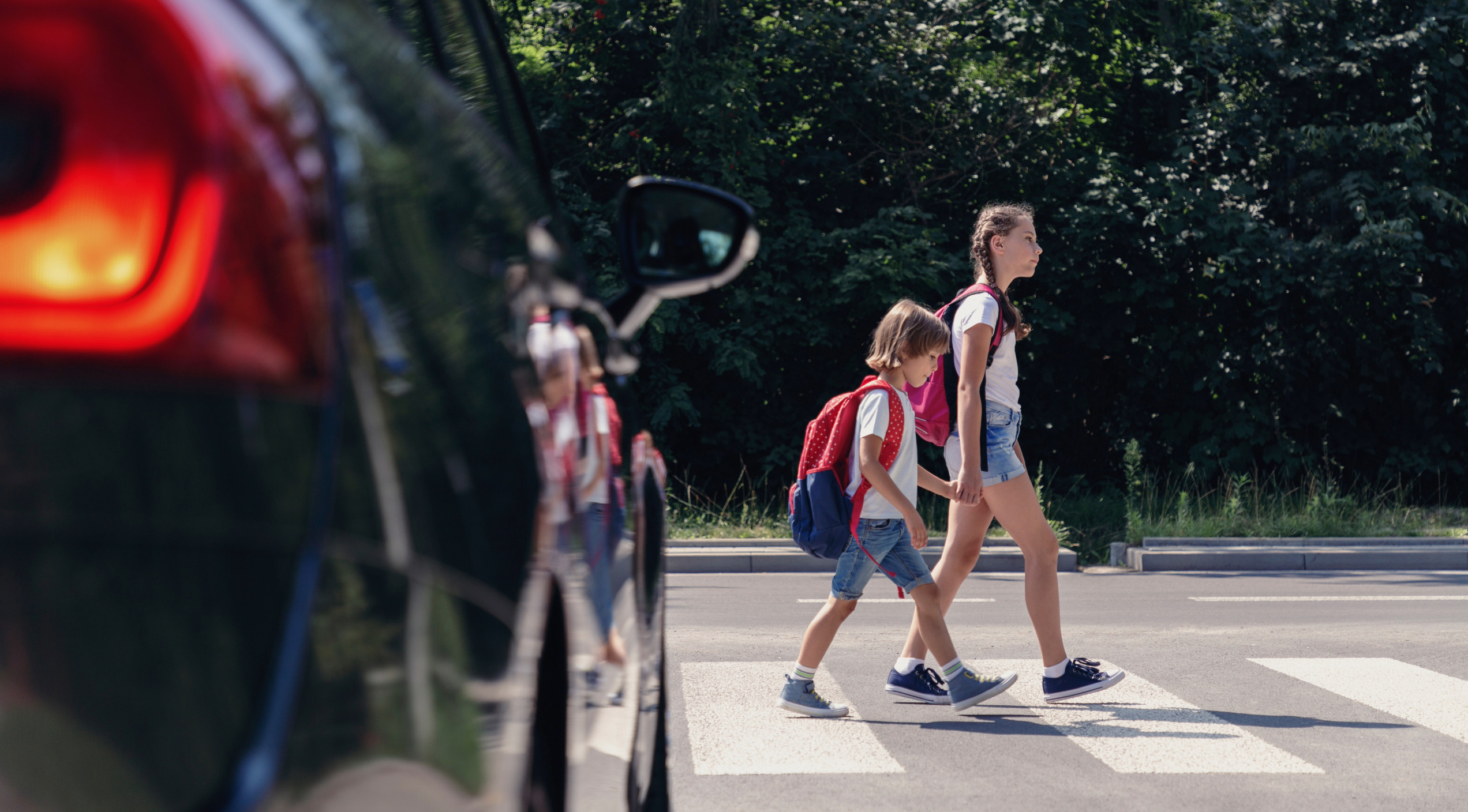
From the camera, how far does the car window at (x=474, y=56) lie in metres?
1.60

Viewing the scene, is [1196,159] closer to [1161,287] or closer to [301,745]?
[1161,287]

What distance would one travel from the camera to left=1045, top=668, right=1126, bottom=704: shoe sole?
5531 millimetres

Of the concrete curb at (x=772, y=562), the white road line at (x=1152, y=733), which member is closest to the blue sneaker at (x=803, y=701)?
the white road line at (x=1152, y=733)

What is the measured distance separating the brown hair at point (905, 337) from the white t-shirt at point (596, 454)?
11.3 feet

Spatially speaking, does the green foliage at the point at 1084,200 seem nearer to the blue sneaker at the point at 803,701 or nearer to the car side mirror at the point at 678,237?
the blue sneaker at the point at 803,701

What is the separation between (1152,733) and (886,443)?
1.41 meters

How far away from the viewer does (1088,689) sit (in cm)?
553

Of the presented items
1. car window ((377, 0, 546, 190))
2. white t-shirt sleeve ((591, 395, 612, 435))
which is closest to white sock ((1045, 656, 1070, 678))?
car window ((377, 0, 546, 190))

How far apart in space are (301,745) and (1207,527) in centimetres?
1253

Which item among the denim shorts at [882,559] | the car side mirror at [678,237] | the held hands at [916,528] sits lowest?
the denim shorts at [882,559]

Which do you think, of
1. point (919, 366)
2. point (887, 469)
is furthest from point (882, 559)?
point (919, 366)

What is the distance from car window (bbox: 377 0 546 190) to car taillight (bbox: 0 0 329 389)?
59cm

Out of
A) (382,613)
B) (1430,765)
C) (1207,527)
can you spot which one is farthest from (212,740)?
(1207,527)

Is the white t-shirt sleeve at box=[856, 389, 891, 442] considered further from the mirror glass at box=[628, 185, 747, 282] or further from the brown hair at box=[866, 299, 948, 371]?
the mirror glass at box=[628, 185, 747, 282]
